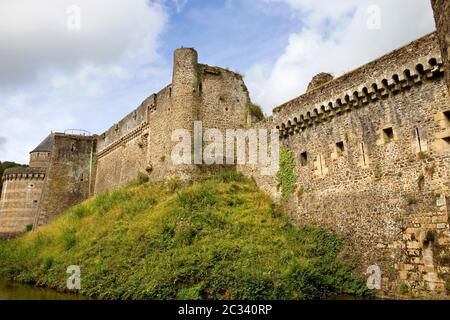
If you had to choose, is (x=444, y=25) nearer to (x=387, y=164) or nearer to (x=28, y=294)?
(x=387, y=164)

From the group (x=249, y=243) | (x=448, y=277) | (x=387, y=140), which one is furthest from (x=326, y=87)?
(x=448, y=277)

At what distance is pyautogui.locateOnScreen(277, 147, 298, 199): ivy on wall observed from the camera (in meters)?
16.6

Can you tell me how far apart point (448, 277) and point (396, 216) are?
229cm

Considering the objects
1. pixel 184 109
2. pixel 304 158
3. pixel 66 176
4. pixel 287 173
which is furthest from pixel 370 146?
pixel 66 176

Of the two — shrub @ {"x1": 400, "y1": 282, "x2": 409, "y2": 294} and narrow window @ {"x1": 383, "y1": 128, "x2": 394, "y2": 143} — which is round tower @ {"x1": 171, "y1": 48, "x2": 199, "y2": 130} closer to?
narrow window @ {"x1": 383, "y1": 128, "x2": 394, "y2": 143}

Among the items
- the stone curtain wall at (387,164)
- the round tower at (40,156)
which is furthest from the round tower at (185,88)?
the round tower at (40,156)

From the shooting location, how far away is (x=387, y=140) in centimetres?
1263

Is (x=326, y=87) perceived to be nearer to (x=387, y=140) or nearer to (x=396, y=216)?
(x=387, y=140)

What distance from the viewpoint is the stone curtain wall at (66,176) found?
30094mm

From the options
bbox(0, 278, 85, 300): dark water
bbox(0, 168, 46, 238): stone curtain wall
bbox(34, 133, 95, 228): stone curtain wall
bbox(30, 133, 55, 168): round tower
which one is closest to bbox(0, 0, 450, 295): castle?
bbox(0, 278, 85, 300): dark water

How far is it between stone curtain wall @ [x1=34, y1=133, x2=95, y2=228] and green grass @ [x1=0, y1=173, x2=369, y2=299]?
10.1 metres

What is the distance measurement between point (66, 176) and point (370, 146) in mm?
25274

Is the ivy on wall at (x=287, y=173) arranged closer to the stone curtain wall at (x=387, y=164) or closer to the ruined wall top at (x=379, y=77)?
the stone curtain wall at (x=387, y=164)
